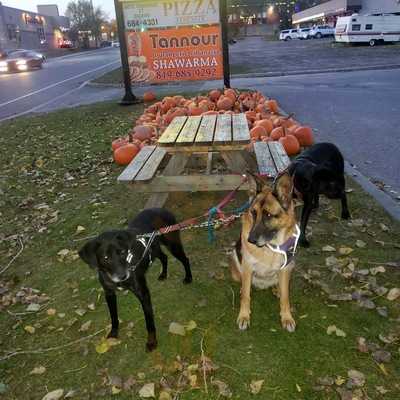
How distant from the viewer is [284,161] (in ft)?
17.7

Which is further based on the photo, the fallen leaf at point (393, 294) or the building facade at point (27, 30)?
the building facade at point (27, 30)

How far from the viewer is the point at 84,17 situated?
397 feet

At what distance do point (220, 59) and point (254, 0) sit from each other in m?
108

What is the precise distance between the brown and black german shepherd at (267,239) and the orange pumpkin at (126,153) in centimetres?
468

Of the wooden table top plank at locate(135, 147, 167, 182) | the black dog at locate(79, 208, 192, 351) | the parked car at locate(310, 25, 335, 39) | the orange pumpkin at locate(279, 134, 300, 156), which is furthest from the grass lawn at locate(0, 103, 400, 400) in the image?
the parked car at locate(310, 25, 335, 39)

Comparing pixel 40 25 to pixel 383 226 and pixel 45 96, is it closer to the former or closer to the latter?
pixel 45 96

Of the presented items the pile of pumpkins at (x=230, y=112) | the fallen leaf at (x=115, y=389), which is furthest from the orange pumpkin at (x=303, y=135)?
the fallen leaf at (x=115, y=389)

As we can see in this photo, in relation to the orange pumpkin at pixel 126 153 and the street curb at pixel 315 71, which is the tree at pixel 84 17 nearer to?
the street curb at pixel 315 71

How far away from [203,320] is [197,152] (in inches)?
102

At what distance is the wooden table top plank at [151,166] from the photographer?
5.10 metres

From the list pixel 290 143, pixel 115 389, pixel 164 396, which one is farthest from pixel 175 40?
pixel 164 396

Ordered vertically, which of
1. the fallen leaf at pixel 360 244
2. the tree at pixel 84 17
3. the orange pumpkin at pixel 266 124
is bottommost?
the fallen leaf at pixel 360 244

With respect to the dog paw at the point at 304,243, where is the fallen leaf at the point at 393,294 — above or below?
below

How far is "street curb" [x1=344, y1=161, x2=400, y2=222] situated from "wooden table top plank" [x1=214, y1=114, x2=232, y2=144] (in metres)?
2.46
